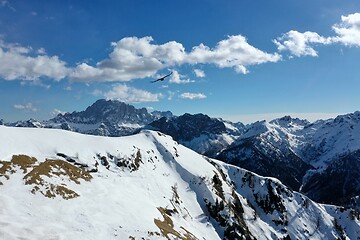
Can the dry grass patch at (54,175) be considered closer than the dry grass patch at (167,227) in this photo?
Yes

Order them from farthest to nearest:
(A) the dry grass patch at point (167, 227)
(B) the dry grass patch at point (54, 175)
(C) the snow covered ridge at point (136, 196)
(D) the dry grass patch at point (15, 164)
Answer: (A) the dry grass patch at point (167, 227), (D) the dry grass patch at point (15, 164), (B) the dry grass patch at point (54, 175), (C) the snow covered ridge at point (136, 196)

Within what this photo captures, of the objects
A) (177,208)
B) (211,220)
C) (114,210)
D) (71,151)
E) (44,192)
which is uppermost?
(71,151)

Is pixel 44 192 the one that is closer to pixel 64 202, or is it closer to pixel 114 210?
pixel 64 202

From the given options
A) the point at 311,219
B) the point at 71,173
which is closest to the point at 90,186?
the point at 71,173

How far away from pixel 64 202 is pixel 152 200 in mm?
37639

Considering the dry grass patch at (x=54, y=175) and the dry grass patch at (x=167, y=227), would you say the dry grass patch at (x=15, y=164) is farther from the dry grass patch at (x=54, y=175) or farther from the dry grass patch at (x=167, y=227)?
the dry grass patch at (x=167, y=227)

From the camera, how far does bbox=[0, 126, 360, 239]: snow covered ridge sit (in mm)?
55675

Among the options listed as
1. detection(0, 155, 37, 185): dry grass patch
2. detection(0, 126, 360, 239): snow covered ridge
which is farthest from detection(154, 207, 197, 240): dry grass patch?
detection(0, 155, 37, 185): dry grass patch

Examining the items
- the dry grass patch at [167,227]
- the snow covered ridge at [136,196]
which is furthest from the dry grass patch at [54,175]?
the dry grass patch at [167,227]

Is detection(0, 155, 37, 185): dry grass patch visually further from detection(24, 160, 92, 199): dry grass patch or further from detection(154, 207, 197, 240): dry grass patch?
detection(154, 207, 197, 240): dry grass patch

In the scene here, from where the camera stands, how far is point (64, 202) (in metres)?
62.1

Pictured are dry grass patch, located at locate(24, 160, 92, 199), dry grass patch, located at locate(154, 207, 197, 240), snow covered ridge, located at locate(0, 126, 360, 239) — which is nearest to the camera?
snow covered ridge, located at locate(0, 126, 360, 239)

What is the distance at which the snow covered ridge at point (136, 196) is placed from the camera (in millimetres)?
55675

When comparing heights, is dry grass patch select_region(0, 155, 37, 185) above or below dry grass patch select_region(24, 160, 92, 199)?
above
